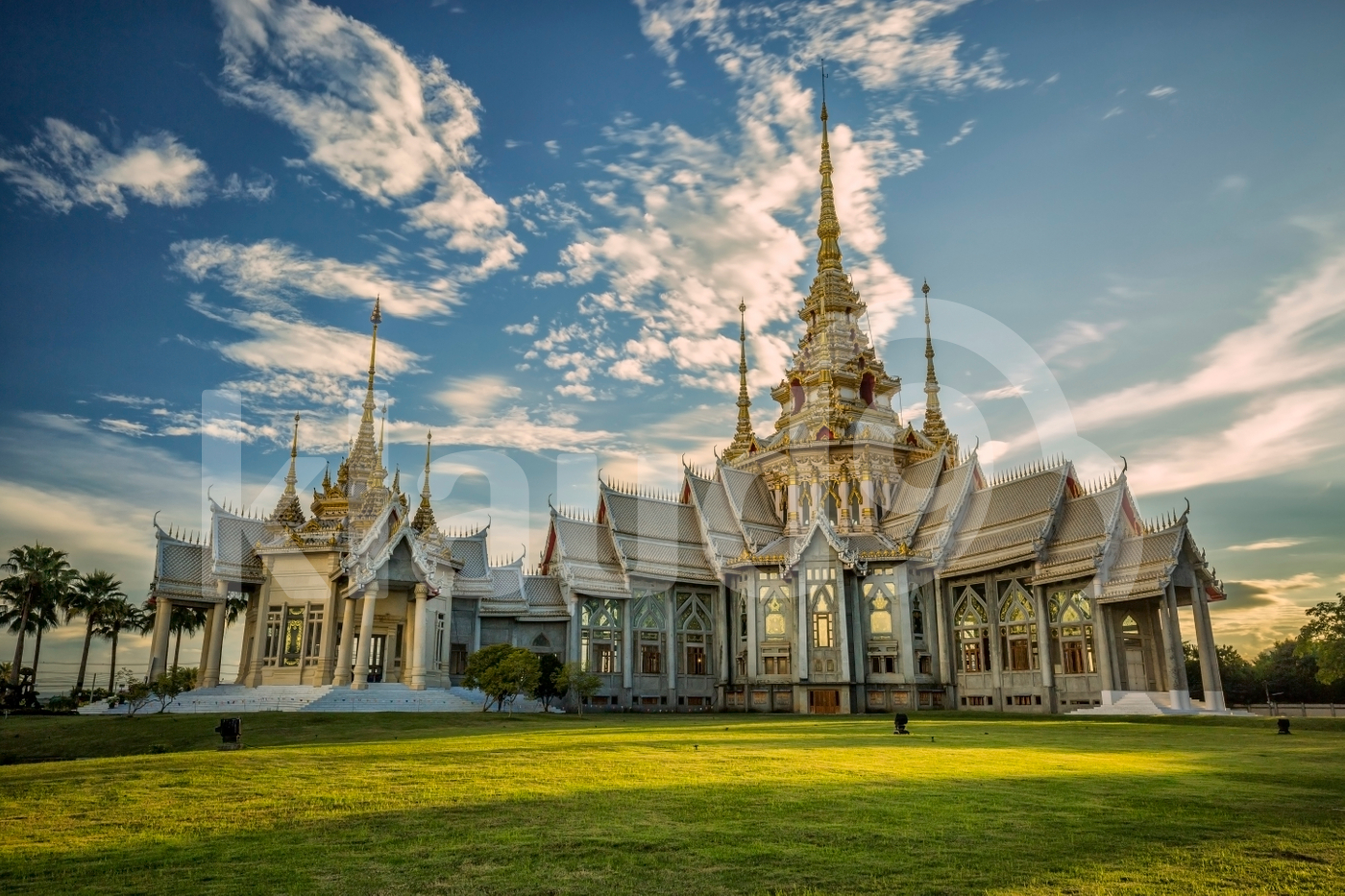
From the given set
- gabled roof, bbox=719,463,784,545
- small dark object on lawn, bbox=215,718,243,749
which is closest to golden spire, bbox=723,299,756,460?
gabled roof, bbox=719,463,784,545

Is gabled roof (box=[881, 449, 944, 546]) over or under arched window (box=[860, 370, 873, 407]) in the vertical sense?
under

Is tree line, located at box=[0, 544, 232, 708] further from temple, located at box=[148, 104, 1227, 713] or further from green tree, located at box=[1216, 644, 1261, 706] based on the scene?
green tree, located at box=[1216, 644, 1261, 706]

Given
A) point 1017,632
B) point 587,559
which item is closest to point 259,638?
point 587,559

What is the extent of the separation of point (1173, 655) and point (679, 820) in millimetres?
29728

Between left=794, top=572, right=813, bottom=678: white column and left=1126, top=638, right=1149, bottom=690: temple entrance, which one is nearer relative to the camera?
left=1126, top=638, right=1149, bottom=690: temple entrance

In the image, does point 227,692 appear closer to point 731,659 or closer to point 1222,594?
point 731,659

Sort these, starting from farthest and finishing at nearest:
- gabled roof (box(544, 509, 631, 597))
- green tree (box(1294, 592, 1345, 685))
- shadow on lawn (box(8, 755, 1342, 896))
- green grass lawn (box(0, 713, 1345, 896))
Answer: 1. gabled roof (box(544, 509, 631, 597))
2. green tree (box(1294, 592, 1345, 685))
3. green grass lawn (box(0, 713, 1345, 896))
4. shadow on lawn (box(8, 755, 1342, 896))

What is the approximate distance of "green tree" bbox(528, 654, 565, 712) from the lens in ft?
121

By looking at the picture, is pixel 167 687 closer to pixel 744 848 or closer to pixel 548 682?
pixel 548 682

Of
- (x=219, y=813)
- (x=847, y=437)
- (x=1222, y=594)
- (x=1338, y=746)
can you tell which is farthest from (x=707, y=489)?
(x=219, y=813)

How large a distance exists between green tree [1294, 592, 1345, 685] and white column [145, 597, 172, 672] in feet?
144

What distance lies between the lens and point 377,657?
4200cm

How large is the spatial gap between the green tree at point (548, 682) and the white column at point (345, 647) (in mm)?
7450

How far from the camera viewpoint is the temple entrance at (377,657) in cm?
3869
